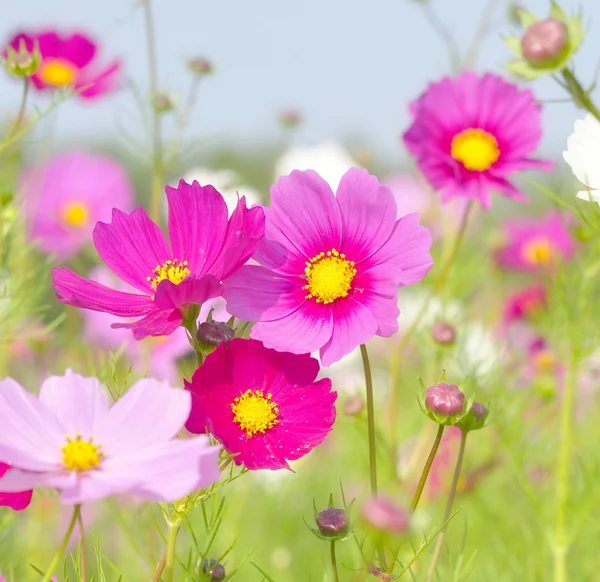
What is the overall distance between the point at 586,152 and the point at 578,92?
0.15ft

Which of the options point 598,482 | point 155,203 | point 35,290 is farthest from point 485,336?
point 35,290

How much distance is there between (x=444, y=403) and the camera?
47 cm

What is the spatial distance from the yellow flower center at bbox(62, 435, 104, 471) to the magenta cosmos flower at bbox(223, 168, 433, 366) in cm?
11

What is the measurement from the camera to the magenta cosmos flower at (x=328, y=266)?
1.60 ft

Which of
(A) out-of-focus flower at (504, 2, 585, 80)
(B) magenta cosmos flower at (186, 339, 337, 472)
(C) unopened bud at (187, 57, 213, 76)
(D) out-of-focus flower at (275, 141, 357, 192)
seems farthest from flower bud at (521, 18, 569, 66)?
(D) out-of-focus flower at (275, 141, 357, 192)

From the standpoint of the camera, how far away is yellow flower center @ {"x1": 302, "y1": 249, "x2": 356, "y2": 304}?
0.53m

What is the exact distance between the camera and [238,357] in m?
0.49

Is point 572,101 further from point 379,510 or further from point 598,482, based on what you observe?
point 598,482

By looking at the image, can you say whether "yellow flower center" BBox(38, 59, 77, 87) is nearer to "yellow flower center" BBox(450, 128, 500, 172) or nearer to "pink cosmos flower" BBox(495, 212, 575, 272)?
"yellow flower center" BBox(450, 128, 500, 172)

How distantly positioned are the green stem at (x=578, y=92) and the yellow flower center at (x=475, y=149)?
0.21 meters

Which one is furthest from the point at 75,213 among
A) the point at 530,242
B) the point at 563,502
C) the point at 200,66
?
the point at 563,502

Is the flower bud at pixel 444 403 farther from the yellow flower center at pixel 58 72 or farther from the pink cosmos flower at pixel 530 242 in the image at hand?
the pink cosmos flower at pixel 530 242

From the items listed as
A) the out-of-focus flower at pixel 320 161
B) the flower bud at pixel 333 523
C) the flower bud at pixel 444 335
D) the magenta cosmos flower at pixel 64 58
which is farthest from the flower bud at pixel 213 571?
the out-of-focus flower at pixel 320 161

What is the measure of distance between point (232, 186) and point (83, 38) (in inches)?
12.9
